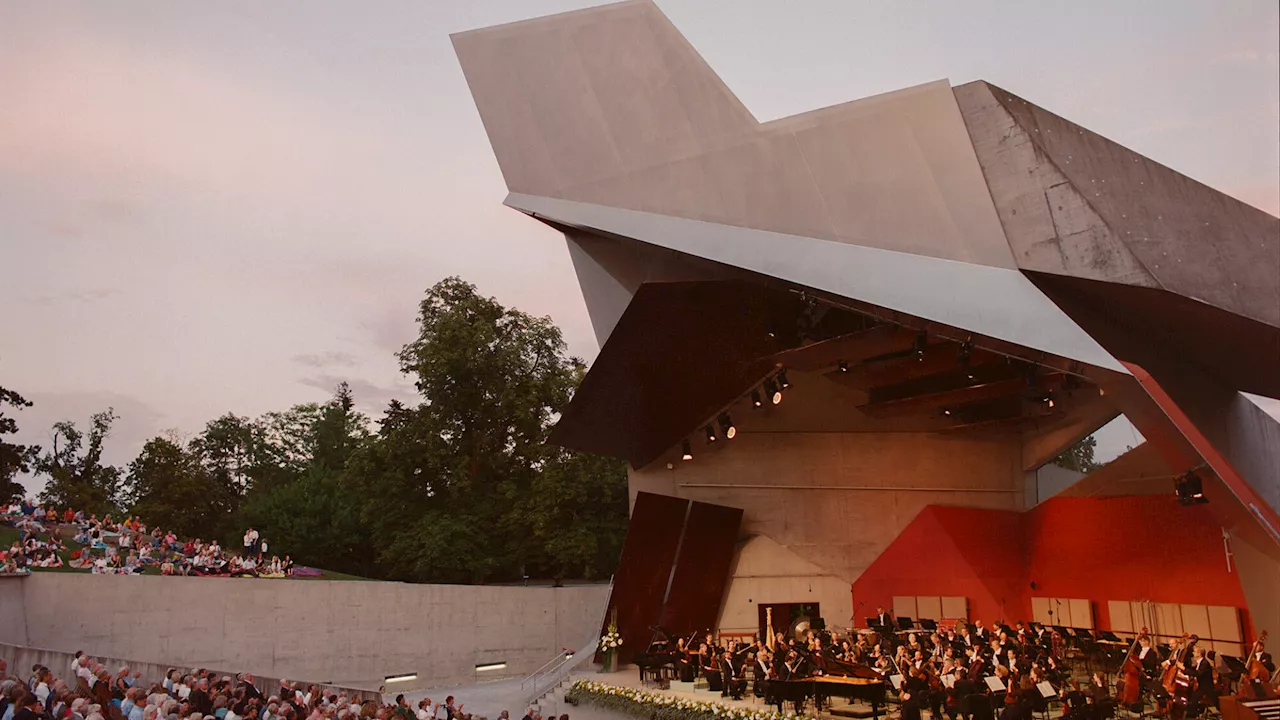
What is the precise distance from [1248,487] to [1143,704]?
4291 millimetres

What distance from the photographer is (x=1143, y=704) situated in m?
13.0

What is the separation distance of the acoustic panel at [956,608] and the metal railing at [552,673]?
835 cm

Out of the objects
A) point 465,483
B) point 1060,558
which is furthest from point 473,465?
point 1060,558

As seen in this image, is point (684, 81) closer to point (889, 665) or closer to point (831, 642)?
point (889, 665)

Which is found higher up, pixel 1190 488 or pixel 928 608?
pixel 1190 488

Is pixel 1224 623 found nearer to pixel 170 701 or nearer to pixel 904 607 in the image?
pixel 904 607

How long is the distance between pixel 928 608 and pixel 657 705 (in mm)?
9351

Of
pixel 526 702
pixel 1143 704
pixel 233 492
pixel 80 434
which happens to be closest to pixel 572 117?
pixel 1143 704

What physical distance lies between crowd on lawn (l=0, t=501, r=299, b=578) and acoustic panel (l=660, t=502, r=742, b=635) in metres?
10.7

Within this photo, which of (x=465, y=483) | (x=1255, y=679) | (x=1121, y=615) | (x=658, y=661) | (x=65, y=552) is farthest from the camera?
(x=465, y=483)

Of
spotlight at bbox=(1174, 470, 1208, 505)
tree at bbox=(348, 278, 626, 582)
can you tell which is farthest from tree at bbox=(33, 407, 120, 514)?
spotlight at bbox=(1174, 470, 1208, 505)

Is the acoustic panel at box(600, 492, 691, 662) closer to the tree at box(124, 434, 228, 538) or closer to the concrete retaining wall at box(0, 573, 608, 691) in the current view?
the concrete retaining wall at box(0, 573, 608, 691)

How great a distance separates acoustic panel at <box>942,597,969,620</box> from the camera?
2238 centimetres

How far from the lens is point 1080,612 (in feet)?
66.1
